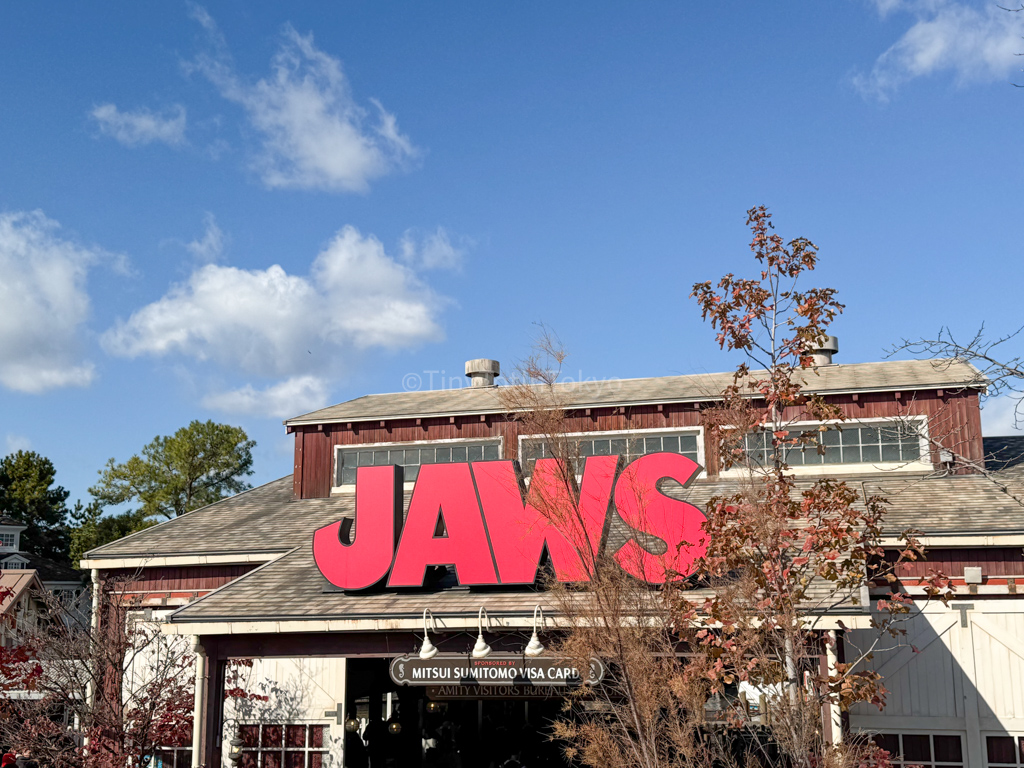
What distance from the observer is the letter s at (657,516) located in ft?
34.1

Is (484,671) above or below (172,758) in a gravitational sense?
above

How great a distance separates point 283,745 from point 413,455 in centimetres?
633

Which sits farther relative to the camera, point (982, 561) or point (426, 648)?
point (982, 561)

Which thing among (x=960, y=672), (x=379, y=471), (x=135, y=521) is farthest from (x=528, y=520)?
(x=135, y=521)

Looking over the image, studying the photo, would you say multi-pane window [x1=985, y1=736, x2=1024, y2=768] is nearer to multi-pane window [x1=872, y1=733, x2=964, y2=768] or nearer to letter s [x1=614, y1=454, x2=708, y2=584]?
multi-pane window [x1=872, y1=733, x2=964, y2=768]

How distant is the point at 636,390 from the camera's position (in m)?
19.5

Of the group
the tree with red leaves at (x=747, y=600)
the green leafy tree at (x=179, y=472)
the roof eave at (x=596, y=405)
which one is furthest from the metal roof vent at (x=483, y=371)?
the green leafy tree at (x=179, y=472)

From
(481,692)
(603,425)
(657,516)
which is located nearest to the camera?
(657,516)

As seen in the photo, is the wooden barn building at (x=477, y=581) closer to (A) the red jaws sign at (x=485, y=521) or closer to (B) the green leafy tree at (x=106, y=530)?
(A) the red jaws sign at (x=485, y=521)

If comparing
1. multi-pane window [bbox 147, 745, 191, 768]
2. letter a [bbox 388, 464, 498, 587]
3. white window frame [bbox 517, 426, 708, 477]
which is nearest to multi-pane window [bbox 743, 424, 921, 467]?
white window frame [bbox 517, 426, 708, 477]

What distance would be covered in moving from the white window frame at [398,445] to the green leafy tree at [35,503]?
40.5 metres

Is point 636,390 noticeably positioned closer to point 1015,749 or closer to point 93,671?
point 1015,749

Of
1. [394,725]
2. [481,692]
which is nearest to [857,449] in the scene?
[481,692]

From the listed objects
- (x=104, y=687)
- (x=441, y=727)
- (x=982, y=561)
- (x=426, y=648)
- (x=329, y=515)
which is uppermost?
(x=329, y=515)
